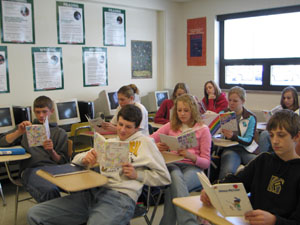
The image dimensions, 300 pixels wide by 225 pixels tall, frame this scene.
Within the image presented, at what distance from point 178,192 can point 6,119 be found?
2676 millimetres

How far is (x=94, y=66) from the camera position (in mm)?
5754

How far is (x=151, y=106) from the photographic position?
6301 millimetres

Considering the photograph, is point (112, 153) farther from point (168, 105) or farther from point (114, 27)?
point (114, 27)

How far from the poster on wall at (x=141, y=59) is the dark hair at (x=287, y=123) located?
4700 mm

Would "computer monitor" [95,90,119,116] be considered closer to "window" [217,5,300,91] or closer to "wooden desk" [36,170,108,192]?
"window" [217,5,300,91]

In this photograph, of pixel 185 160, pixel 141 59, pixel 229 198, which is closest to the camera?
pixel 229 198

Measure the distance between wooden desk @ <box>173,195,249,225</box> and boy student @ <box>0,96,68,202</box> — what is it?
4.31ft

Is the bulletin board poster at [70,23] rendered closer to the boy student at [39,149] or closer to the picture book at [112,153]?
the boy student at [39,149]

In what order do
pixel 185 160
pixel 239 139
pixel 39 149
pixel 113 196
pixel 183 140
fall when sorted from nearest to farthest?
pixel 113 196, pixel 183 140, pixel 185 160, pixel 39 149, pixel 239 139

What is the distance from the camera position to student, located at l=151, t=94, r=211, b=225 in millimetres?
2559

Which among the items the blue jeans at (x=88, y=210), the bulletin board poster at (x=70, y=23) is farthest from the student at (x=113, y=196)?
the bulletin board poster at (x=70, y=23)

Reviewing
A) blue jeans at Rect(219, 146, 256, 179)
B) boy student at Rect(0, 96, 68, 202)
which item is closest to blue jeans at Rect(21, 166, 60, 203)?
boy student at Rect(0, 96, 68, 202)

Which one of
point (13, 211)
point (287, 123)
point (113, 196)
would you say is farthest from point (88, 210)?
point (13, 211)

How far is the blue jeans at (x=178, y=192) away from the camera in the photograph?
238 centimetres
